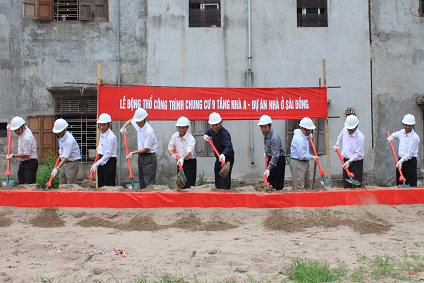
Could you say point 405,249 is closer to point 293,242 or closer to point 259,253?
point 293,242

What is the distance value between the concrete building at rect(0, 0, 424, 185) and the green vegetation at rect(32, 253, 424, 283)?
6.37m

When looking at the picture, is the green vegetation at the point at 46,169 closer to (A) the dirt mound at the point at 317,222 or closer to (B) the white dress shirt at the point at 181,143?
(B) the white dress shirt at the point at 181,143

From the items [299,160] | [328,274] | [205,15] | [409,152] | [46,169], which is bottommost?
[328,274]

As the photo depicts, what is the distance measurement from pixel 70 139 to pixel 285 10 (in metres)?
6.45

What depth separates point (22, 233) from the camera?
450 centimetres

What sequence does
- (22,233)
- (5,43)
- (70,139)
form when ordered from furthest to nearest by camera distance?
(5,43), (70,139), (22,233)

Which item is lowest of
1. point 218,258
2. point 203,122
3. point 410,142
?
point 218,258

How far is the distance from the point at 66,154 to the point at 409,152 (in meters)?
5.90

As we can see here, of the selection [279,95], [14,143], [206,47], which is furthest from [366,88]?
[14,143]

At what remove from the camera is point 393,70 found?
9.92 meters

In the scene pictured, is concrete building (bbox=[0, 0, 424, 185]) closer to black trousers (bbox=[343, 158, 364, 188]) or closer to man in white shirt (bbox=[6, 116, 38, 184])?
man in white shirt (bbox=[6, 116, 38, 184])

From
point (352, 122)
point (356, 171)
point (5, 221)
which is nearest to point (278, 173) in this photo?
point (356, 171)

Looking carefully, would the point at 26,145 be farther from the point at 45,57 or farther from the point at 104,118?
the point at 45,57

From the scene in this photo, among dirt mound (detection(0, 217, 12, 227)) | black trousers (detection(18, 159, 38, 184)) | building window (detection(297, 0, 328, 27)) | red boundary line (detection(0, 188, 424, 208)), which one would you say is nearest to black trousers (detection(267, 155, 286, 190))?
red boundary line (detection(0, 188, 424, 208))
